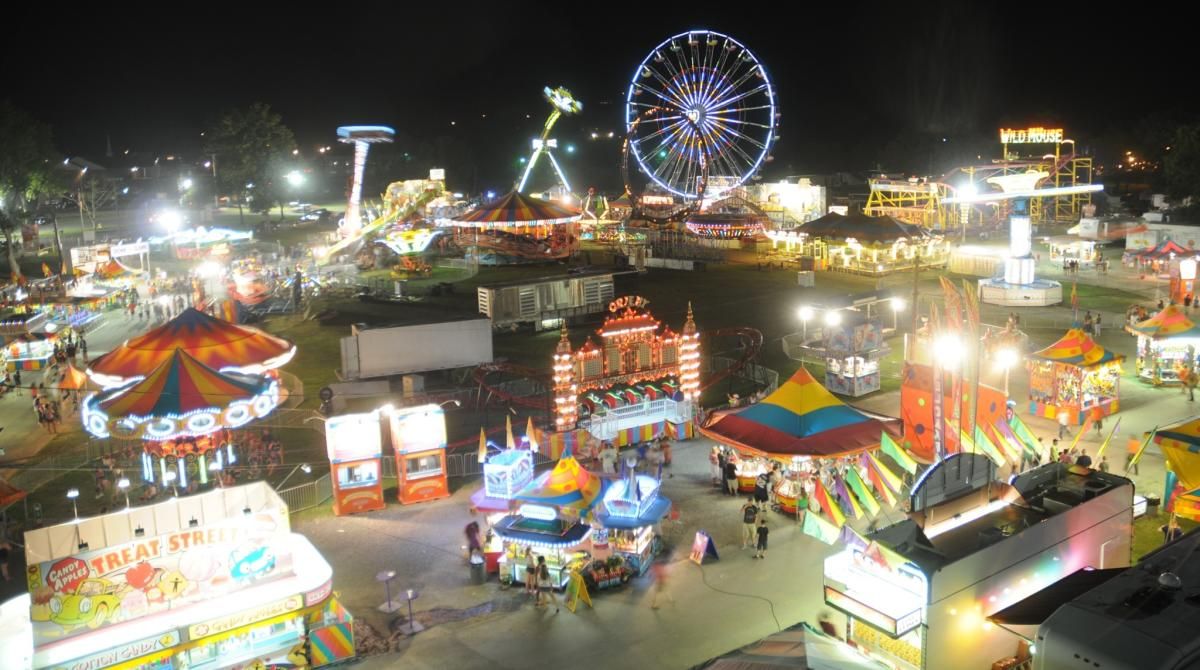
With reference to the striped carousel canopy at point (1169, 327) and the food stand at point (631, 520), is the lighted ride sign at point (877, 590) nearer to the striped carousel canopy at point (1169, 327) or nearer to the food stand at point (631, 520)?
the food stand at point (631, 520)

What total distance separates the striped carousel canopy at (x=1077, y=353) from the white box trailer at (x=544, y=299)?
58.4 ft

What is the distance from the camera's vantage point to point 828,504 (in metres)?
16.5

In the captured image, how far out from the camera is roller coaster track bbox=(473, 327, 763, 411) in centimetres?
2311

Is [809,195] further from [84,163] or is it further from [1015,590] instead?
[84,163]

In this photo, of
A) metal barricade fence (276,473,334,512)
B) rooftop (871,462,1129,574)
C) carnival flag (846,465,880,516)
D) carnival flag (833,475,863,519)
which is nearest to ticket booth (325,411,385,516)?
metal barricade fence (276,473,334,512)

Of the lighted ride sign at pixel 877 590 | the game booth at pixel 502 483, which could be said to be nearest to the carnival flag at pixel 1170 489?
the lighted ride sign at pixel 877 590

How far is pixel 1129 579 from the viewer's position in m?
8.81

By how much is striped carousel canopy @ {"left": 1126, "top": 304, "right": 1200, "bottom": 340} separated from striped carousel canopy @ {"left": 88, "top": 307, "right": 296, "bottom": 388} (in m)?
22.7

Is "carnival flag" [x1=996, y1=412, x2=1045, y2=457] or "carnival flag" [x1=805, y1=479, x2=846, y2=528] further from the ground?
"carnival flag" [x1=996, y1=412, x2=1045, y2=457]

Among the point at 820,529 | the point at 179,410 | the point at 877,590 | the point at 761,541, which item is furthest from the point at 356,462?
the point at 877,590

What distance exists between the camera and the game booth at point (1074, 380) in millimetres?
23266

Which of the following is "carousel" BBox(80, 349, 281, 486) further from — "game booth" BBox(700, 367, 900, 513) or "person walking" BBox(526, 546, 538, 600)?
"game booth" BBox(700, 367, 900, 513)

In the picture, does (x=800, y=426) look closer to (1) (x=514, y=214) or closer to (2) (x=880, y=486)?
(2) (x=880, y=486)

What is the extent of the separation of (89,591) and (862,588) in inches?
359
